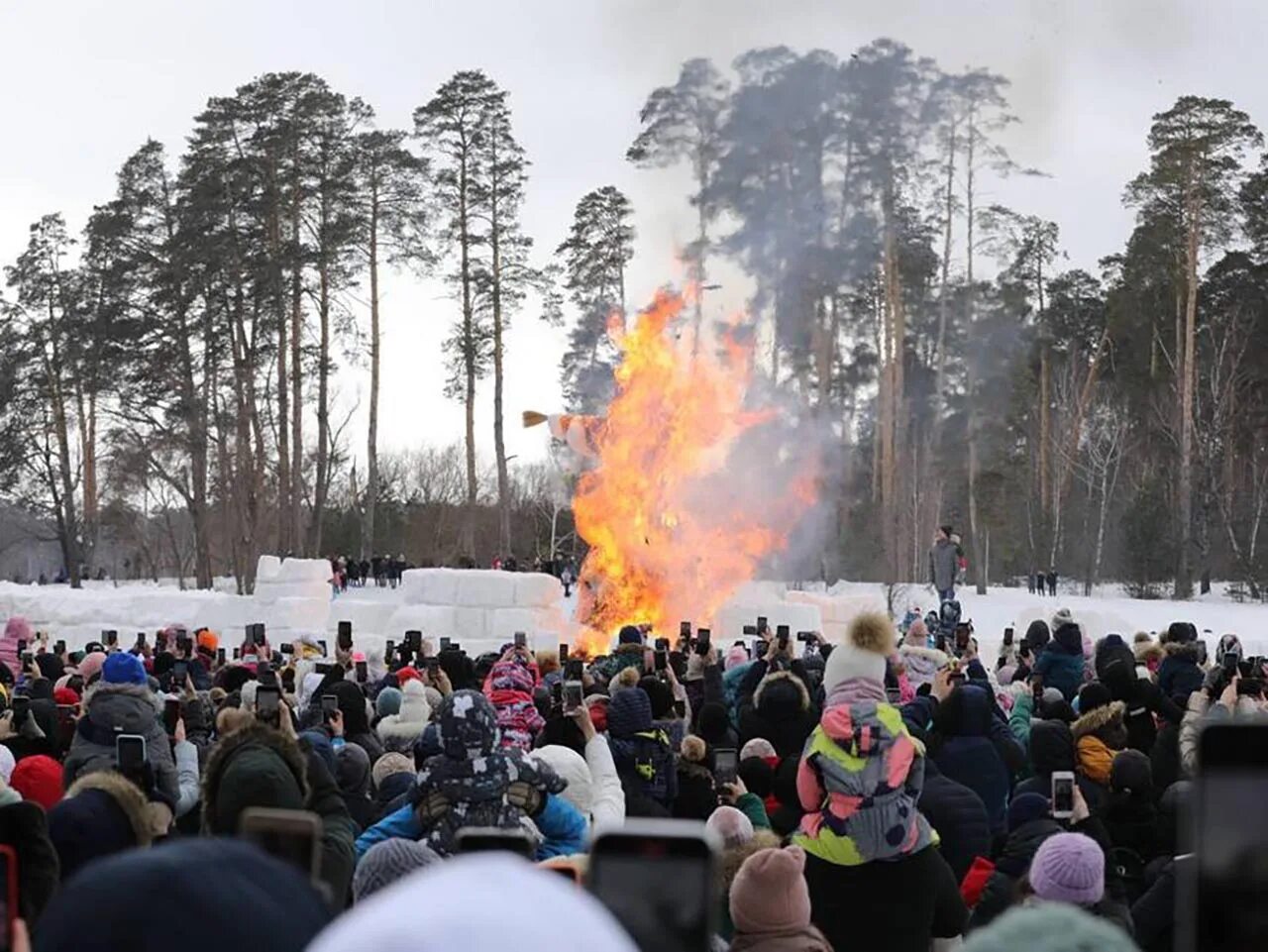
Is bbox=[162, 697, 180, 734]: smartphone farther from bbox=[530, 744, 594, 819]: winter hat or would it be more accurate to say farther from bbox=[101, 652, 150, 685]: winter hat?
bbox=[530, 744, 594, 819]: winter hat

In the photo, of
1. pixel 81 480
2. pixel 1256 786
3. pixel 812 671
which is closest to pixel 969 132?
pixel 81 480

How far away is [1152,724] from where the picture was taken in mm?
9508

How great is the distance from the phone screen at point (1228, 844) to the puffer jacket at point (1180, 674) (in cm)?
975

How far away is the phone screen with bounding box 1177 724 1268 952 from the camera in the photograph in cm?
180

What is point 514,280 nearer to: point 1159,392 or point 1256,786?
point 1159,392

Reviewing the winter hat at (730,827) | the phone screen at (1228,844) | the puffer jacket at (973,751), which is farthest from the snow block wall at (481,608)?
the phone screen at (1228,844)

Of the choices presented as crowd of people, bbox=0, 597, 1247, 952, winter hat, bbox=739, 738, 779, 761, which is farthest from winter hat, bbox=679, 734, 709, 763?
winter hat, bbox=739, 738, 779, 761

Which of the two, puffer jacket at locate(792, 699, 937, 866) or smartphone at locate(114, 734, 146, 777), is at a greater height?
smartphone at locate(114, 734, 146, 777)

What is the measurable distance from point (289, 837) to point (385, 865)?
3247 mm

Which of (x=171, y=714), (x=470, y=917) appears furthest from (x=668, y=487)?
(x=470, y=917)

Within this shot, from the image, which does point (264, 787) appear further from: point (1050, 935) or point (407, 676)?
point (407, 676)

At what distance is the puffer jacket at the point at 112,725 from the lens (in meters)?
6.88

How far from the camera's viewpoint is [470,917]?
1312 millimetres

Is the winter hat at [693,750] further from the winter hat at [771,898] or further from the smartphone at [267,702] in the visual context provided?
the winter hat at [771,898]
